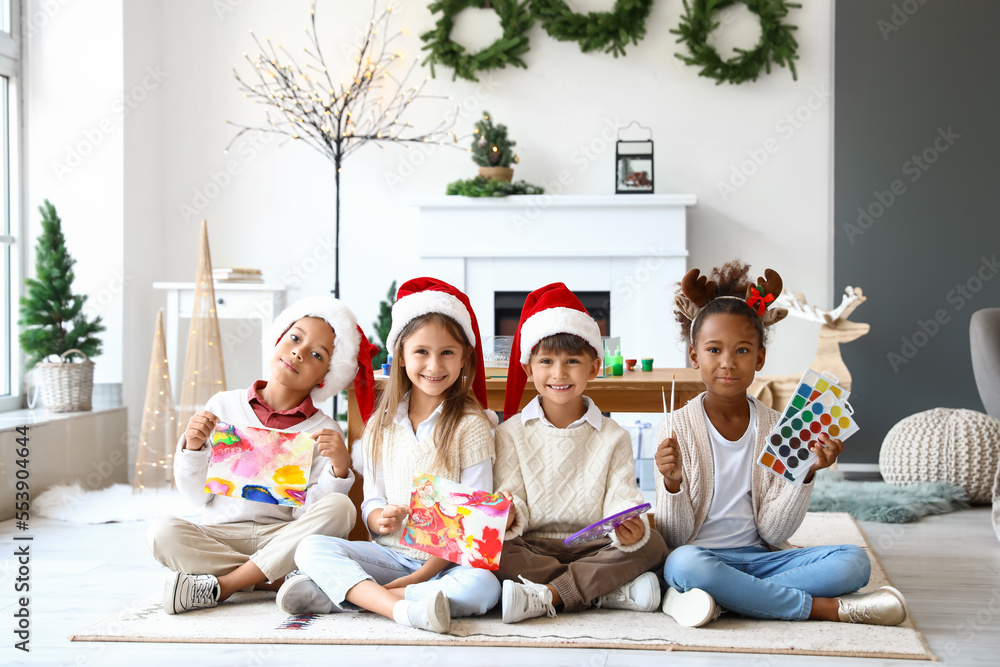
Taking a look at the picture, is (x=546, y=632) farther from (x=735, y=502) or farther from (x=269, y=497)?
(x=269, y=497)

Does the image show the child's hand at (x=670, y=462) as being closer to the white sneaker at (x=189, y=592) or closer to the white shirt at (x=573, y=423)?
the white shirt at (x=573, y=423)

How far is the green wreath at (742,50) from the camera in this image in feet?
13.7

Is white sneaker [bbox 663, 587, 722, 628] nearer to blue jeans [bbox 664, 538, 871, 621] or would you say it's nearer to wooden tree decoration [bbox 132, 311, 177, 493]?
blue jeans [bbox 664, 538, 871, 621]

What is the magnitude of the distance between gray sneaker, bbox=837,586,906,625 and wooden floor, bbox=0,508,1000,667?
8cm

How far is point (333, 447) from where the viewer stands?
6.70 ft

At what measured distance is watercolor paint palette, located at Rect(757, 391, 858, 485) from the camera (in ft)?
6.33

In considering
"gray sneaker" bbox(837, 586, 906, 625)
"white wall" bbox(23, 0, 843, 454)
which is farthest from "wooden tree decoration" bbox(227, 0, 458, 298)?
"gray sneaker" bbox(837, 586, 906, 625)

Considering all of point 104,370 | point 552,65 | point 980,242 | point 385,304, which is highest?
point 552,65

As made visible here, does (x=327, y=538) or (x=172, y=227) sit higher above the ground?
(x=172, y=227)

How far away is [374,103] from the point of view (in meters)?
4.35

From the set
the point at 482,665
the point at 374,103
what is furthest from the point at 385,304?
the point at 482,665

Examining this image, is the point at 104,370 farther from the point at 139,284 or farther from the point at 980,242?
the point at 980,242

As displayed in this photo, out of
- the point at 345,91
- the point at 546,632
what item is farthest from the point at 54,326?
the point at 546,632

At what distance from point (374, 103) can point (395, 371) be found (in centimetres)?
259
